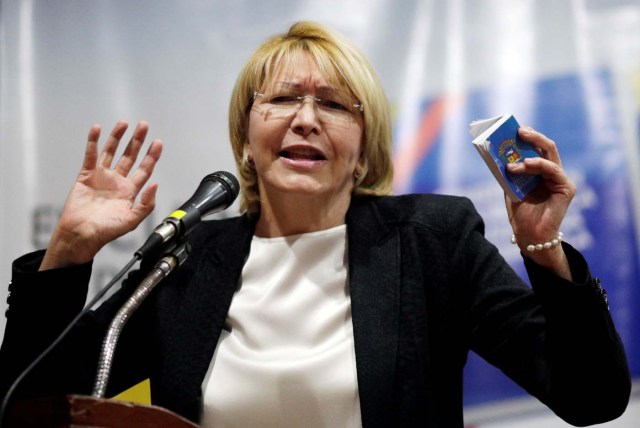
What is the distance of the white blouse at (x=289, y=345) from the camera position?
1.49 metres

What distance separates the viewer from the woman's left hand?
52.9 inches

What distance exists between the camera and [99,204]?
5.13 ft

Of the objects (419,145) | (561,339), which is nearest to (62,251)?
(561,339)

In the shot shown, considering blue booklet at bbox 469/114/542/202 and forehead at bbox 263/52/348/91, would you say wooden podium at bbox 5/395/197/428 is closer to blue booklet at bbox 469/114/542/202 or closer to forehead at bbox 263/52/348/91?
blue booklet at bbox 469/114/542/202

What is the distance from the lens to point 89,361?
63.9 inches

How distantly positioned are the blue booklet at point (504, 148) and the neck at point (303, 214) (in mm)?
511

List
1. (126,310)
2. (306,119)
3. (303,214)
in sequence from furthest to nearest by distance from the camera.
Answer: (303,214) → (306,119) → (126,310)

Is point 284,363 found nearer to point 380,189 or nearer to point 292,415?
point 292,415

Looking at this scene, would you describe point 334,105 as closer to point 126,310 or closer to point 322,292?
point 322,292

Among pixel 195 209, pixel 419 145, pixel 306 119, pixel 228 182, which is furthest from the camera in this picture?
pixel 419 145

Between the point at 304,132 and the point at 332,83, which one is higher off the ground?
the point at 332,83

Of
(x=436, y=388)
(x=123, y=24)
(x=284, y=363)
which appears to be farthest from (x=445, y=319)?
(x=123, y=24)

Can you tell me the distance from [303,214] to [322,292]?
0.21 meters

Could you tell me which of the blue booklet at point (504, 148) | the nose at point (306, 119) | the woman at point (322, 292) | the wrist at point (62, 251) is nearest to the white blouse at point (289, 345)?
the woman at point (322, 292)
